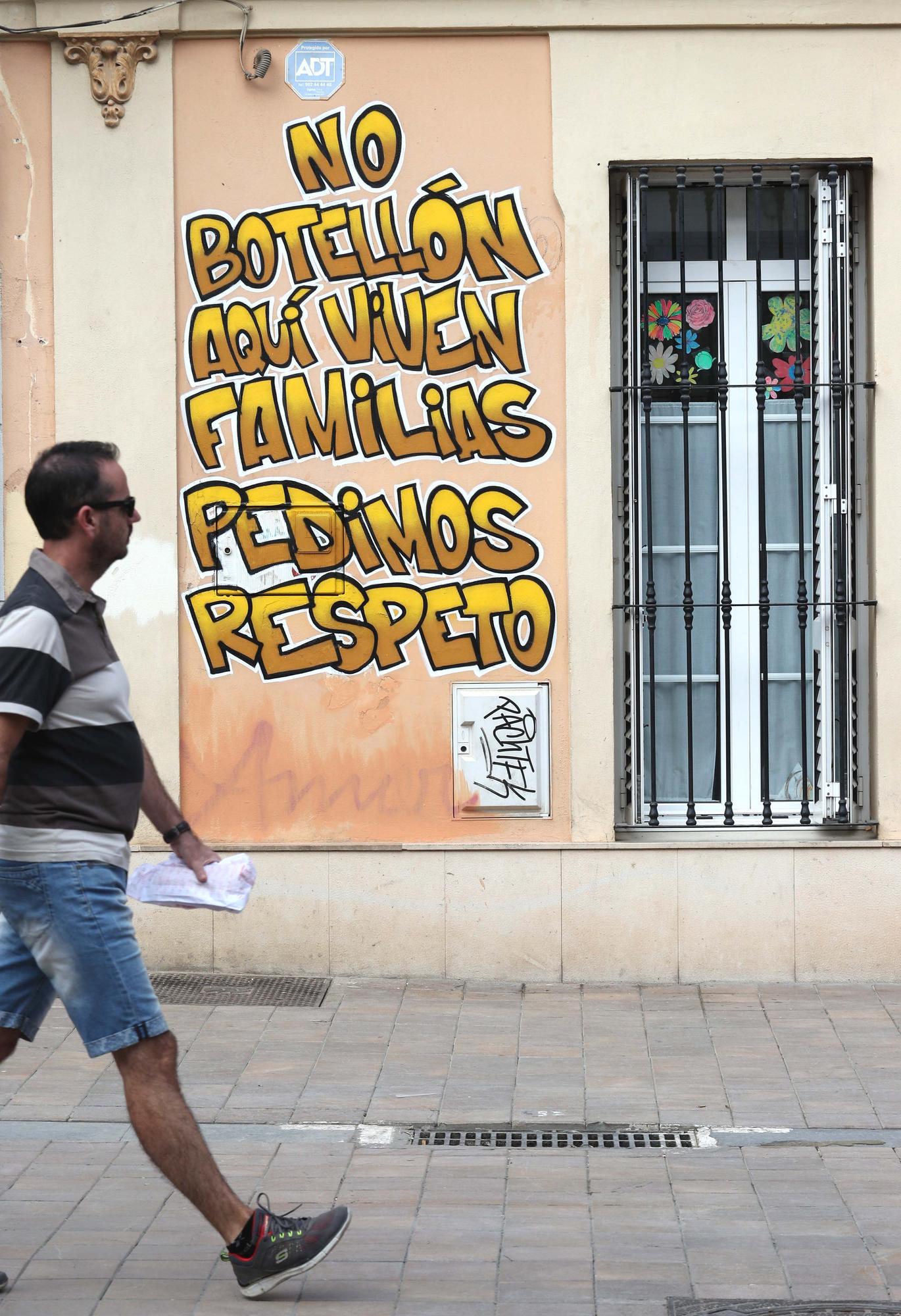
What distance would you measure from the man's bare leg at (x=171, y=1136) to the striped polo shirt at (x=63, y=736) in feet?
1.56

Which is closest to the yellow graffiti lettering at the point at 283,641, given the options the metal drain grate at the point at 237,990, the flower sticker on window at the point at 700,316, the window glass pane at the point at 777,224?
the metal drain grate at the point at 237,990

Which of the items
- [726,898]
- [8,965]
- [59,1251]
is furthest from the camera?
[726,898]

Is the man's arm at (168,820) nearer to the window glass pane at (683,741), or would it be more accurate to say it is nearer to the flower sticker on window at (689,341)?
the window glass pane at (683,741)

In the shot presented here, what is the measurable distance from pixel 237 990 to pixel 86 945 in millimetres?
3556

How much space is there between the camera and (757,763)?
787 centimetres

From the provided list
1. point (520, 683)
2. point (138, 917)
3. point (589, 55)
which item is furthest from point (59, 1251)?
point (589, 55)

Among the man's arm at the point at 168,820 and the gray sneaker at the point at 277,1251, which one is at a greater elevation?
the man's arm at the point at 168,820

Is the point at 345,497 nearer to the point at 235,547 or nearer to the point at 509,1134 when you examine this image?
the point at 235,547

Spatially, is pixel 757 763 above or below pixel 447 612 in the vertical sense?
below

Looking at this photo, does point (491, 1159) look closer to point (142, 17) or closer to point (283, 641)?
point (283, 641)

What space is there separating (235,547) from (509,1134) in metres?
3.28

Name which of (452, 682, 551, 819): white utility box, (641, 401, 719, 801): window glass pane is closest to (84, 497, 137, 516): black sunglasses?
(452, 682, 551, 819): white utility box

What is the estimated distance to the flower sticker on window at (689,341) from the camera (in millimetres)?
7816

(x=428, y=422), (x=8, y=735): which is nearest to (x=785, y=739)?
(x=428, y=422)
